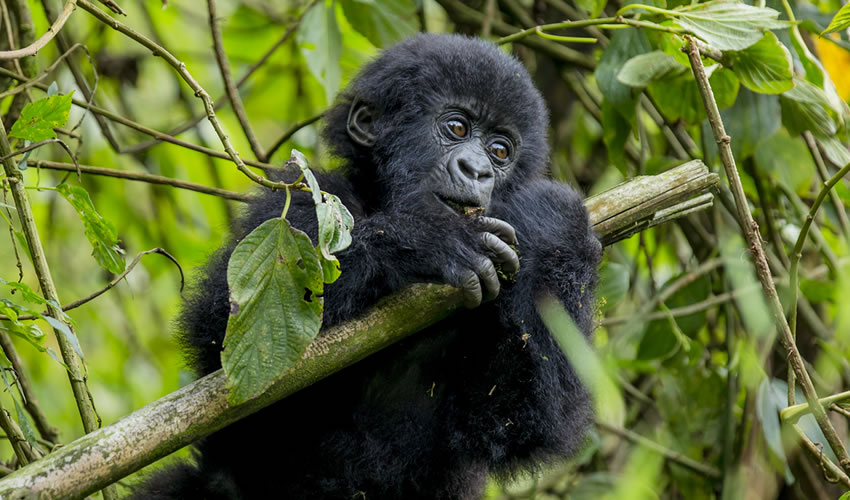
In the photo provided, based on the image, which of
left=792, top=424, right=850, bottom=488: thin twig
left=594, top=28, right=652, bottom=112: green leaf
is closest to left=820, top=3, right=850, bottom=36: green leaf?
left=594, top=28, right=652, bottom=112: green leaf

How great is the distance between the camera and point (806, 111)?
114 inches

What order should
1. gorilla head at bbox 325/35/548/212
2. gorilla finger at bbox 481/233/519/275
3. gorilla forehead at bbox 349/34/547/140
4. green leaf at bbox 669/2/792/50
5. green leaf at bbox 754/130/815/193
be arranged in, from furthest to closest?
green leaf at bbox 754/130/815/193
gorilla forehead at bbox 349/34/547/140
gorilla head at bbox 325/35/548/212
green leaf at bbox 669/2/792/50
gorilla finger at bbox 481/233/519/275

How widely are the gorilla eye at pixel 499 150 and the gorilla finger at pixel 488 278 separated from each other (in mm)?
681

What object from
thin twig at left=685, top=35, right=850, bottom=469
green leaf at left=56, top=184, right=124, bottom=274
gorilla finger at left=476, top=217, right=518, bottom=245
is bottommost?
thin twig at left=685, top=35, right=850, bottom=469

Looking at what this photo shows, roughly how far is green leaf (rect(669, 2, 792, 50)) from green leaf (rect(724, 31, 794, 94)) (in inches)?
2.5

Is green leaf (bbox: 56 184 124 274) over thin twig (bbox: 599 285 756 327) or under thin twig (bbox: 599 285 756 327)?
over

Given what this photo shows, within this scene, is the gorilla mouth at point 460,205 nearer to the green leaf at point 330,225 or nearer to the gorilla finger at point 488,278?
the gorilla finger at point 488,278

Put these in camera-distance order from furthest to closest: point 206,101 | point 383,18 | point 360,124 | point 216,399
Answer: point 383,18
point 360,124
point 206,101
point 216,399

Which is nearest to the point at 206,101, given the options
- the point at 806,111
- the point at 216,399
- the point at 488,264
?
the point at 216,399

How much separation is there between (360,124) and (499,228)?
28.5 inches

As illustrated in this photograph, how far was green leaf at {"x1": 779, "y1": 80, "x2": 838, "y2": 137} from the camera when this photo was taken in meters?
2.78

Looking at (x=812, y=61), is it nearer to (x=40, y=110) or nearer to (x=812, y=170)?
(x=812, y=170)

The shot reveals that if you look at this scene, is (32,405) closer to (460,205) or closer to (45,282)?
(45,282)

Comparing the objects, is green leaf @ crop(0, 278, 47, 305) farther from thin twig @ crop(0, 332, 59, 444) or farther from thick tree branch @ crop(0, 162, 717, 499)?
thin twig @ crop(0, 332, 59, 444)
